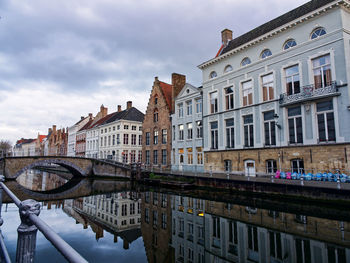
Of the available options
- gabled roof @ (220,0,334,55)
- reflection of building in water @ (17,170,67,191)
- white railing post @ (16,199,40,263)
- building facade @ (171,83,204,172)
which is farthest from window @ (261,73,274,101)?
reflection of building in water @ (17,170,67,191)

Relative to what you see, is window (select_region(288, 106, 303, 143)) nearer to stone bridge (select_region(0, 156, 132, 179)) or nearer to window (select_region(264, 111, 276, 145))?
window (select_region(264, 111, 276, 145))

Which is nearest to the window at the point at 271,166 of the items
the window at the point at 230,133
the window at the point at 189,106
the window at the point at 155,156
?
the window at the point at 230,133

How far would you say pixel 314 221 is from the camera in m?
8.98

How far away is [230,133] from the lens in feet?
73.3

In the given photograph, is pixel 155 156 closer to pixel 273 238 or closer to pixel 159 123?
pixel 159 123

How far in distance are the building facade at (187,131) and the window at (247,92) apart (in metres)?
6.14

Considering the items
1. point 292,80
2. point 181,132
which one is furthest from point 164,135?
point 292,80

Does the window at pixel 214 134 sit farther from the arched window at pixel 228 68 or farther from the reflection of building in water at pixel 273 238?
the reflection of building in water at pixel 273 238

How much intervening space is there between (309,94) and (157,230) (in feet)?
44.4

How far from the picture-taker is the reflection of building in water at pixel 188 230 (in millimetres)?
6945

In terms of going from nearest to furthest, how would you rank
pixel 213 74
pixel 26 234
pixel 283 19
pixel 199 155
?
pixel 26 234 → pixel 283 19 → pixel 213 74 → pixel 199 155

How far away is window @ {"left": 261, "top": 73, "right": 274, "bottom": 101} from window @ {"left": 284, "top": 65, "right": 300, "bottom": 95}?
1.34m

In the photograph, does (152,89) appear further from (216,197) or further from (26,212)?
(26,212)

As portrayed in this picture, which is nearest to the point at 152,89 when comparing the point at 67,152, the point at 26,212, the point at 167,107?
the point at 167,107
